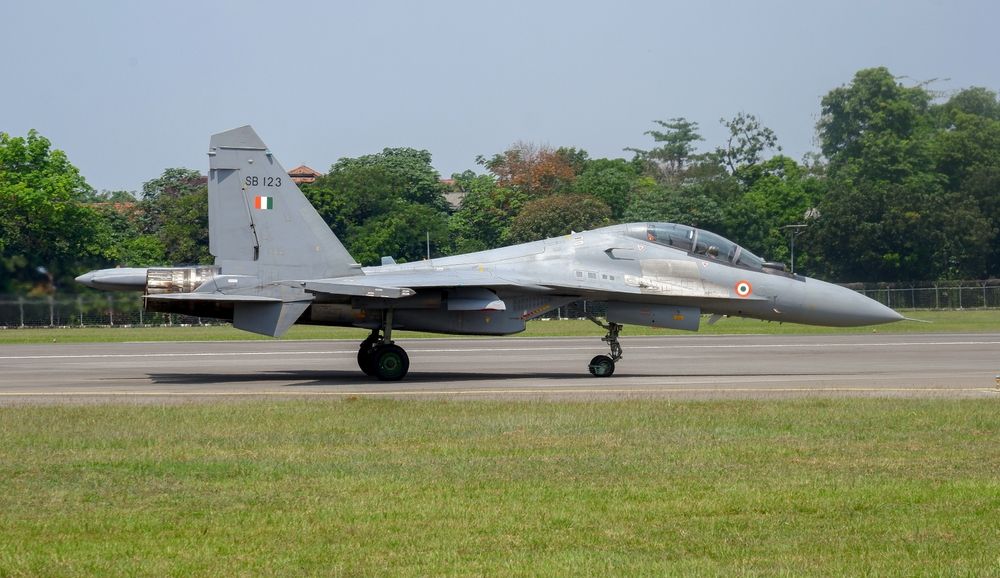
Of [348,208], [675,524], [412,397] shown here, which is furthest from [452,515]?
[348,208]

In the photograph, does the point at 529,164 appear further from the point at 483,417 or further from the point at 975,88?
the point at 483,417

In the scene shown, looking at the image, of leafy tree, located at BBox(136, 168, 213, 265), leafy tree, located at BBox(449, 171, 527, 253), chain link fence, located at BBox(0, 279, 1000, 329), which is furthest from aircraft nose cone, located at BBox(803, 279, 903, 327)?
leafy tree, located at BBox(449, 171, 527, 253)

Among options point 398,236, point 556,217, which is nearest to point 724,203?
point 556,217

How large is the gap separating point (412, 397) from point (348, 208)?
2458 inches

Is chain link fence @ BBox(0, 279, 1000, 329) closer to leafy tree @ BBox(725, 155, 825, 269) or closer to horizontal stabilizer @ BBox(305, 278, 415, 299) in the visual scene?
horizontal stabilizer @ BBox(305, 278, 415, 299)

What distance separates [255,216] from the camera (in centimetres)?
2105

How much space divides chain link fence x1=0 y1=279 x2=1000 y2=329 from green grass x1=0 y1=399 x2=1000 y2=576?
9.25 m

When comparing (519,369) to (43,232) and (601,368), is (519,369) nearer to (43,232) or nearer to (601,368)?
(601,368)

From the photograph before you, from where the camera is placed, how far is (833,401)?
16.2 metres

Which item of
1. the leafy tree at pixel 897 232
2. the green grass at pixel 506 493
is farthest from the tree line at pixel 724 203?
the green grass at pixel 506 493

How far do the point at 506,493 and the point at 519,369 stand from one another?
14700 mm

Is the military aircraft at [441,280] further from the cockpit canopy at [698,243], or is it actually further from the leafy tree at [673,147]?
the leafy tree at [673,147]

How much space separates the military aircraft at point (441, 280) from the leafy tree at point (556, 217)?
2109 inches

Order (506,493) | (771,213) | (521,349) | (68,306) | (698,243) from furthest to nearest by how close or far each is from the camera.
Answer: (771,213) < (521,349) < (68,306) < (698,243) < (506,493)
